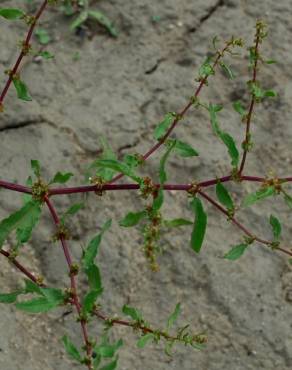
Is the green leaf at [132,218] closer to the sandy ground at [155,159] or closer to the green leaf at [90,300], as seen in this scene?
the green leaf at [90,300]

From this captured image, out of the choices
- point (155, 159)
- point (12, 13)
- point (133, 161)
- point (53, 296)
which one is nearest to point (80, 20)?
point (155, 159)

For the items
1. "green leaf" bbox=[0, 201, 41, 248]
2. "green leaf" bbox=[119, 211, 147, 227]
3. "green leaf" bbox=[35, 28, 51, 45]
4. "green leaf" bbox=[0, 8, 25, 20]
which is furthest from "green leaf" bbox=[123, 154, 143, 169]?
"green leaf" bbox=[35, 28, 51, 45]

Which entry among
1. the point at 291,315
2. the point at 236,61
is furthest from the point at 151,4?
the point at 291,315

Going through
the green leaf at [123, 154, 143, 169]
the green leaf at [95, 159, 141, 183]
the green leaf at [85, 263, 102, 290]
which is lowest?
the green leaf at [85, 263, 102, 290]

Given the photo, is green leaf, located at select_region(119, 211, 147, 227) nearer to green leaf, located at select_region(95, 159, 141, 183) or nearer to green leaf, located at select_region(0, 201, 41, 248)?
green leaf, located at select_region(95, 159, 141, 183)

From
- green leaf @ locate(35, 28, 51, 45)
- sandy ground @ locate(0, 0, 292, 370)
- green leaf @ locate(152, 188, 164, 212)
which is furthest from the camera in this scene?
green leaf @ locate(35, 28, 51, 45)

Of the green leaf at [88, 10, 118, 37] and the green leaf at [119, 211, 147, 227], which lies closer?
the green leaf at [119, 211, 147, 227]

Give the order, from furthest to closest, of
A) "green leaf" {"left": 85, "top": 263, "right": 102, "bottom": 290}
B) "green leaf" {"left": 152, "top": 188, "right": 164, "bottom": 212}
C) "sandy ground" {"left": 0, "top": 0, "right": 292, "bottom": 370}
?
"sandy ground" {"left": 0, "top": 0, "right": 292, "bottom": 370}
"green leaf" {"left": 85, "top": 263, "right": 102, "bottom": 290}
"green leaf" {"left": 152, "top": 188, "right": 164, "bottom": 212}

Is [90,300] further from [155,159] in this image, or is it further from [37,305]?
[155,159]
